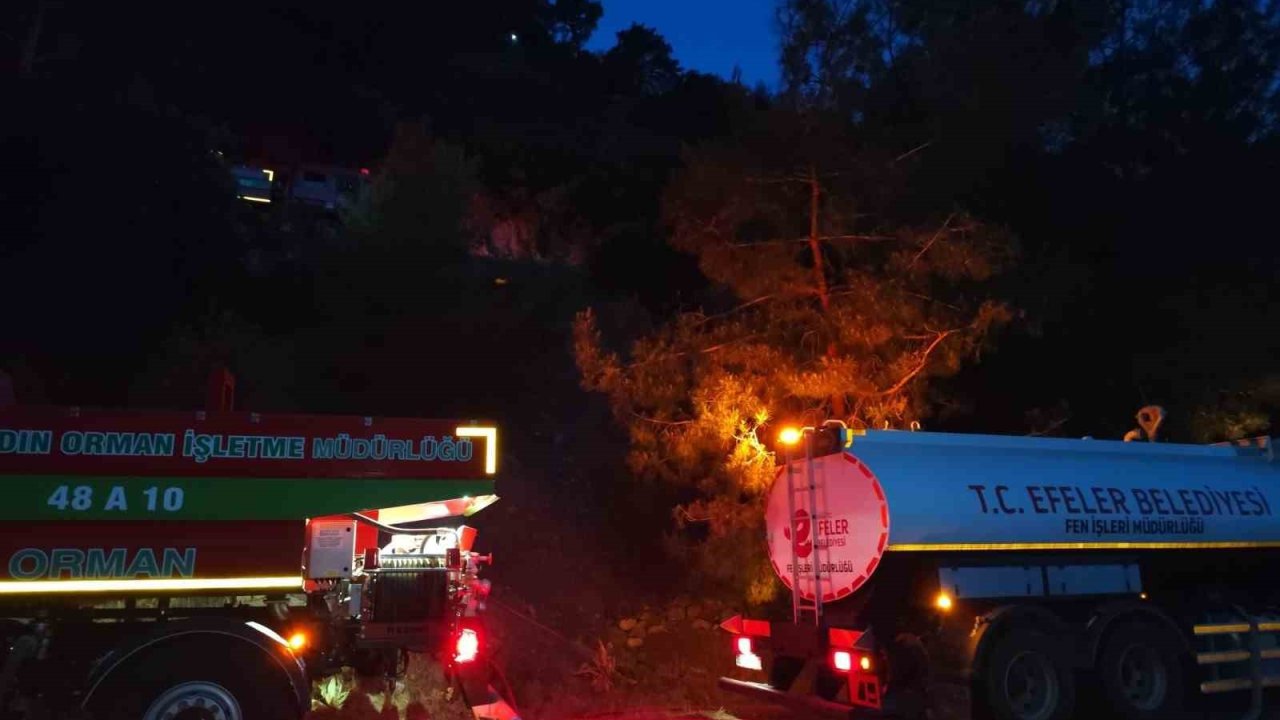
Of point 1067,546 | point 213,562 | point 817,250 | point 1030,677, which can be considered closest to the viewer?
point 213,562

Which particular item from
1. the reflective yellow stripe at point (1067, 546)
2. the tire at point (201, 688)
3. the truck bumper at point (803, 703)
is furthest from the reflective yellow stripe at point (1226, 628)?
the tire at point (201, 688)

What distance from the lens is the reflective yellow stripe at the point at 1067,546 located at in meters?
7.87

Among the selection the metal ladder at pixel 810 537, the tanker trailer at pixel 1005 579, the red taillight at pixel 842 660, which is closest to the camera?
the red taillight at pixel 842 660

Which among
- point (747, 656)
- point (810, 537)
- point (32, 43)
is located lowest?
point (747, 656)

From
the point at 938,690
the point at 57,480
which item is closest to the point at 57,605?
the point at 57,480

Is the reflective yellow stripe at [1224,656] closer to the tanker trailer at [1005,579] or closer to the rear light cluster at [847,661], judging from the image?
the tanker trailer at [1005,579]

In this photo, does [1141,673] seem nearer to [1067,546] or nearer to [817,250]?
[1067,546]

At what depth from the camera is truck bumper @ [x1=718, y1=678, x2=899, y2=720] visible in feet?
24.2

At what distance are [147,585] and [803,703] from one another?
506 centimetres

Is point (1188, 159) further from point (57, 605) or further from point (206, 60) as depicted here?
point (206, 60)

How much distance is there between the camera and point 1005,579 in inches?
329

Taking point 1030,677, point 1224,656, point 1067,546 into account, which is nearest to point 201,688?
point 1030,677

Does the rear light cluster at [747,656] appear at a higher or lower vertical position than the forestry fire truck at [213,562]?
lower

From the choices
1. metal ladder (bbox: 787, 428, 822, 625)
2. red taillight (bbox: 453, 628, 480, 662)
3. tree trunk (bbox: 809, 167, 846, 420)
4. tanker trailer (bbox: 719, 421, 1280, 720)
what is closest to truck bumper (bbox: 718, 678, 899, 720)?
tanker trailer (bbox: 719, 421, 1280, 720)
